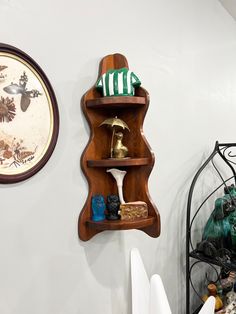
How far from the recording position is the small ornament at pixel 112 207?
3.50 ft

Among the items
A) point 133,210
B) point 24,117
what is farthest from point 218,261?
point 24,117

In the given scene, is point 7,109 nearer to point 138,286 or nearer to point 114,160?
point 114,160

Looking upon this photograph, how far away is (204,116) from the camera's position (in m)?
1.72

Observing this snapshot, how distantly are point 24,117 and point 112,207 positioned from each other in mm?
432

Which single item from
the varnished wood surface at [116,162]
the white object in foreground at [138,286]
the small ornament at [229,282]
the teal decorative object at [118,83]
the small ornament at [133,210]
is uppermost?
the teal decorative object at [118,83]

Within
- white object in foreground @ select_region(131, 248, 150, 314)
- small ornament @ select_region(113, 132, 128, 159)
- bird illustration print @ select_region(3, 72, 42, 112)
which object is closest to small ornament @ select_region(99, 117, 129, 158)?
small ornament @ select_region(113, 132, 128, 159)

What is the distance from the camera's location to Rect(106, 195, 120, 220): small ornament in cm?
107

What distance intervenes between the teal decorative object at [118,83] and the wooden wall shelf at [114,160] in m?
0.03

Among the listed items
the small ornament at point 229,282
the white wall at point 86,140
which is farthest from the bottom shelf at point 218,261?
the small ornament at point 229,282

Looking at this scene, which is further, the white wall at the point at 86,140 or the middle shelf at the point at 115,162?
the middle shelf at the point at 115,162

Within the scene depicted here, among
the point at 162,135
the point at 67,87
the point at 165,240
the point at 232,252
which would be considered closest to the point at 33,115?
the point at 67,87

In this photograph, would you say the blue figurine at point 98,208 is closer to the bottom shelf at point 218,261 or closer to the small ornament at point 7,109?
the small ornament at point 7,109

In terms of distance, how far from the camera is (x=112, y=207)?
107 cm

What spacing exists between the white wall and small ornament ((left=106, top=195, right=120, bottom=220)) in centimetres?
10
